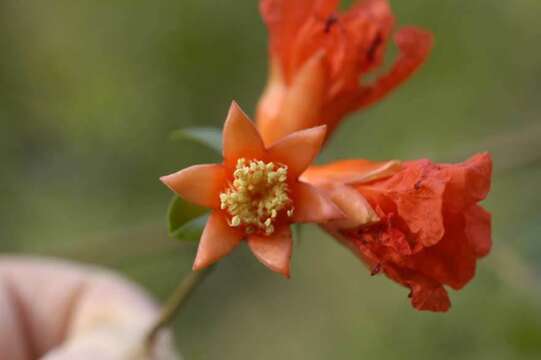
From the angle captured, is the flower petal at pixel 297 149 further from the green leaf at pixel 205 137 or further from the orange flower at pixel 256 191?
the green leaf at pixel 205 137

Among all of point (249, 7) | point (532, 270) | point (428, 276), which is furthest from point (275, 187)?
point (249, 7)

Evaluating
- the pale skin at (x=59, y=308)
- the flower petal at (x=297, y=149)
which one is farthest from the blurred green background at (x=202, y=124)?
the flower petal at (x=297, y=149)

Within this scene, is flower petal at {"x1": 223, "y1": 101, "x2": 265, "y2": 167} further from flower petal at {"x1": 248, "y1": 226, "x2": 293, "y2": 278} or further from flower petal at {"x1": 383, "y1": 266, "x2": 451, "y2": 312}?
flower petal at {"x1": 383, "y1": 266, "x2": 451, "y2": 312}

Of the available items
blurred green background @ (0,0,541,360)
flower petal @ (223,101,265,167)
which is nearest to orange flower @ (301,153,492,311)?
flower petal @ (223,101,265,167)

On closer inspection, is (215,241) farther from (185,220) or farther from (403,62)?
(403,62)

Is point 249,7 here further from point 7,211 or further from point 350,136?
point 7,211

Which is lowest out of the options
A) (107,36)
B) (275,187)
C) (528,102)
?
(528,102)
